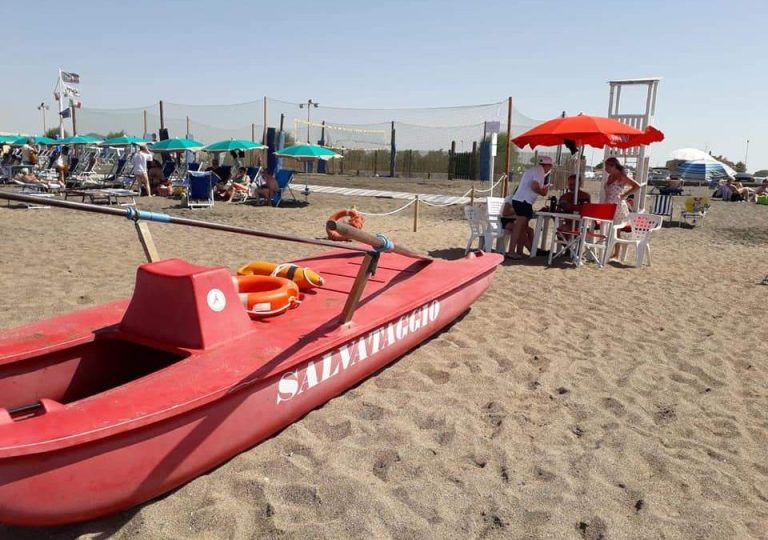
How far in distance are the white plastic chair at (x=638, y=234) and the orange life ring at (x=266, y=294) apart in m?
5.21

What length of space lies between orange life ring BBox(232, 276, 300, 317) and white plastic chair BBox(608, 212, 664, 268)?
5.21 m

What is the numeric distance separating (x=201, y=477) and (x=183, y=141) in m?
15.2

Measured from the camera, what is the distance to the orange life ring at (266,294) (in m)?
3.05

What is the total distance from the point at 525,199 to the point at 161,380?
5929mm

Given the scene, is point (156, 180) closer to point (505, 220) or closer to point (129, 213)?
point (505, 220)

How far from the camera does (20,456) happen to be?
5.82 feet

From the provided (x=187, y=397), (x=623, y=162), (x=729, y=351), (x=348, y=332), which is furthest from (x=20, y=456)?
(x=623, y=162)

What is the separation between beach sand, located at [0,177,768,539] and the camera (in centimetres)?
225

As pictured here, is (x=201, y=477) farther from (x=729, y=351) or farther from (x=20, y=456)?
(x=729, y=351)

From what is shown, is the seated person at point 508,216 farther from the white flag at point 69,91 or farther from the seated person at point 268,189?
the white flag at point 69,91

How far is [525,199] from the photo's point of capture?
7.38m

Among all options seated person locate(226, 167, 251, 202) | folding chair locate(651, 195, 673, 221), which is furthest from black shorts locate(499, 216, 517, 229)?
seated person locate(226, 167, 251, 202)

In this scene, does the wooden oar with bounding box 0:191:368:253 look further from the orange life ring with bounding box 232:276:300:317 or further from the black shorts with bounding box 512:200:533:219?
the black shorts with bounding box 512:200:533:219

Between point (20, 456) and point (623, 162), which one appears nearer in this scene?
point (20, 456)
